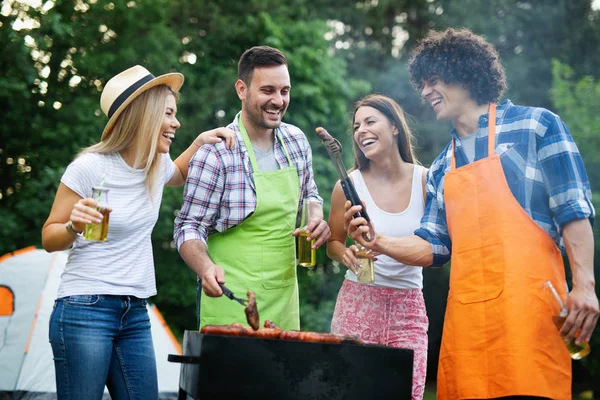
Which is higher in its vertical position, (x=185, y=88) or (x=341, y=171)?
(x=185, y=88)

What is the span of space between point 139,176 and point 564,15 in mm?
15172

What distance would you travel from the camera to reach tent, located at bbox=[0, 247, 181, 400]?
6.98m

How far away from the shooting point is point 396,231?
12.1 feet

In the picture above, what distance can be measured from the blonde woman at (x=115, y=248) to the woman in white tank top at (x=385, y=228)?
1006 mm

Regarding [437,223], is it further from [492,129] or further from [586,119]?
[586,119]

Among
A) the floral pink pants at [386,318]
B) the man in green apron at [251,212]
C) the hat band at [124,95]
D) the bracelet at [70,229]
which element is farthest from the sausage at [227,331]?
the hat band at [124,95]

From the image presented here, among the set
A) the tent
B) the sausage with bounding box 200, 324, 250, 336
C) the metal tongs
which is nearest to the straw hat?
the metal tongs

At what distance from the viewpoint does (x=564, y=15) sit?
638 inches

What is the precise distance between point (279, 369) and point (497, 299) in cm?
88

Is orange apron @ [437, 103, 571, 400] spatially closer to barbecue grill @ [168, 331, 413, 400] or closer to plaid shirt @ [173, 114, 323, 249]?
barbecue grill @ [168, 331, 413, 400]

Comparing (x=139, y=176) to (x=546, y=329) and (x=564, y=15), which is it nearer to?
(x=546, y=329)

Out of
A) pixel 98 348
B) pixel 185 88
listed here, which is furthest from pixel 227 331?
pixel 185 88

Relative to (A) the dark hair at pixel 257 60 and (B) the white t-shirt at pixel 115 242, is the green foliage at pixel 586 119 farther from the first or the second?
(B) the white t-shirt at pixel 115 242

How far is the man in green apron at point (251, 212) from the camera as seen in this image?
3.45m
